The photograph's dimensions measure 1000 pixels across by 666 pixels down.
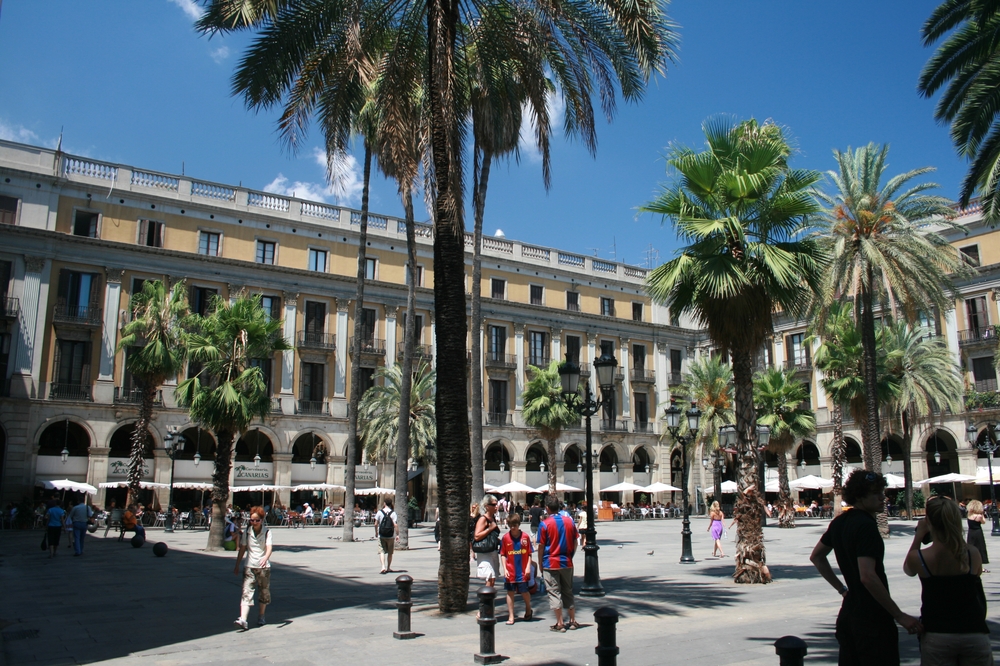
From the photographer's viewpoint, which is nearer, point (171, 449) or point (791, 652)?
point (791, 652)

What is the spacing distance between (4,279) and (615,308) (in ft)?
119

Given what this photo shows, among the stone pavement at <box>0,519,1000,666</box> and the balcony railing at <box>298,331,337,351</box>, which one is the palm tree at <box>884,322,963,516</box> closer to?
the stone pavement at <box>0,519,1000,666</box>

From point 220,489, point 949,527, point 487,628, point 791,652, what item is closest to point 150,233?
point 220,489

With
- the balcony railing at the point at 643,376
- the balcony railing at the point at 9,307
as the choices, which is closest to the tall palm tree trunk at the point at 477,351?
the balcony railing at the point at 9,307

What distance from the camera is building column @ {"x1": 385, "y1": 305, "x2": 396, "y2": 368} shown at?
1784 inches

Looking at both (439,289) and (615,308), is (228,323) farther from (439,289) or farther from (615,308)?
(615,308)

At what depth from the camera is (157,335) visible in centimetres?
3094

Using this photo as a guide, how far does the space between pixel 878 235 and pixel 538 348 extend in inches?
1093

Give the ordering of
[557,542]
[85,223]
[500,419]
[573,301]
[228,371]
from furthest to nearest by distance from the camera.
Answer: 1. [573,301]
2. [500,419]
3. [85,223]
4. [228,371]
5. [557,542]

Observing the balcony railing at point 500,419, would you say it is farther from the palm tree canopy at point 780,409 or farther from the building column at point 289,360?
the palm tree canopy at point 780,409

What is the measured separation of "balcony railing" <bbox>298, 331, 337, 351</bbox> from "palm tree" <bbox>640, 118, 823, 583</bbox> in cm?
2983

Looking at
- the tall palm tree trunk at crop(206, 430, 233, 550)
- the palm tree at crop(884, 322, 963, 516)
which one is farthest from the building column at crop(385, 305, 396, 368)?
the palm tree at crop(884, 322, 963, 516)

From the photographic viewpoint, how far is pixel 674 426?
21625 mm

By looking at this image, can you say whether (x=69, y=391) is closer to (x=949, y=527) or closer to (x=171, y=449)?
(x=171, y=449)
